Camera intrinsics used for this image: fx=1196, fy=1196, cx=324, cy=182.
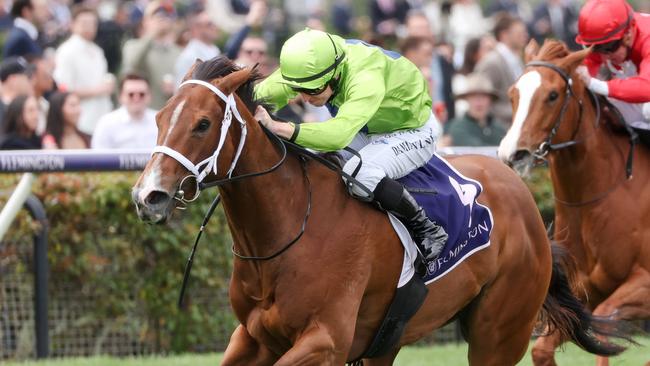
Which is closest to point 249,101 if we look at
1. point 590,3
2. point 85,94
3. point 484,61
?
point 590,3

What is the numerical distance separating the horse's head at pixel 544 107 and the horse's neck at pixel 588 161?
0.25ft

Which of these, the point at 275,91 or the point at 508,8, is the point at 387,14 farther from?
the point at 275,91

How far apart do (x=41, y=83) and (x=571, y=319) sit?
205 inches

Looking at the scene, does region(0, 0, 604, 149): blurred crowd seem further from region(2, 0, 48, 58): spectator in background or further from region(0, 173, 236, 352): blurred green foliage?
region(0, 173, 236, 352): blurred green foliage

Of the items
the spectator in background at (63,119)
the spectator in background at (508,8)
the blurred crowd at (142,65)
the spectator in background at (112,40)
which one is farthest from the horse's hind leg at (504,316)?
the spectator in background at (508,8)

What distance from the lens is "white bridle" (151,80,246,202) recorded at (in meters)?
4.09

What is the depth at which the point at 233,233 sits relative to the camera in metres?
4.65

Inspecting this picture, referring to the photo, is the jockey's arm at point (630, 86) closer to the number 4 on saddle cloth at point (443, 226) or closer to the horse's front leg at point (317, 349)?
the number 4 on saddle cloth at point (443, 226)

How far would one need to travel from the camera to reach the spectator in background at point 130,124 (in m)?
8.74

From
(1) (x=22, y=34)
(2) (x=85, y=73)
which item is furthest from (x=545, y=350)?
(1) (x=22, y=34)

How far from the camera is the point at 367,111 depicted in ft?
15.1

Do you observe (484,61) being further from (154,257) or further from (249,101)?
(249,101)

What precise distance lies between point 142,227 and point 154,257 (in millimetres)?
235

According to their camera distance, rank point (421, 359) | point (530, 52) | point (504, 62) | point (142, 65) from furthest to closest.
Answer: point (504, 62), point (142, 65), point (421, 359), point (530, 52)
